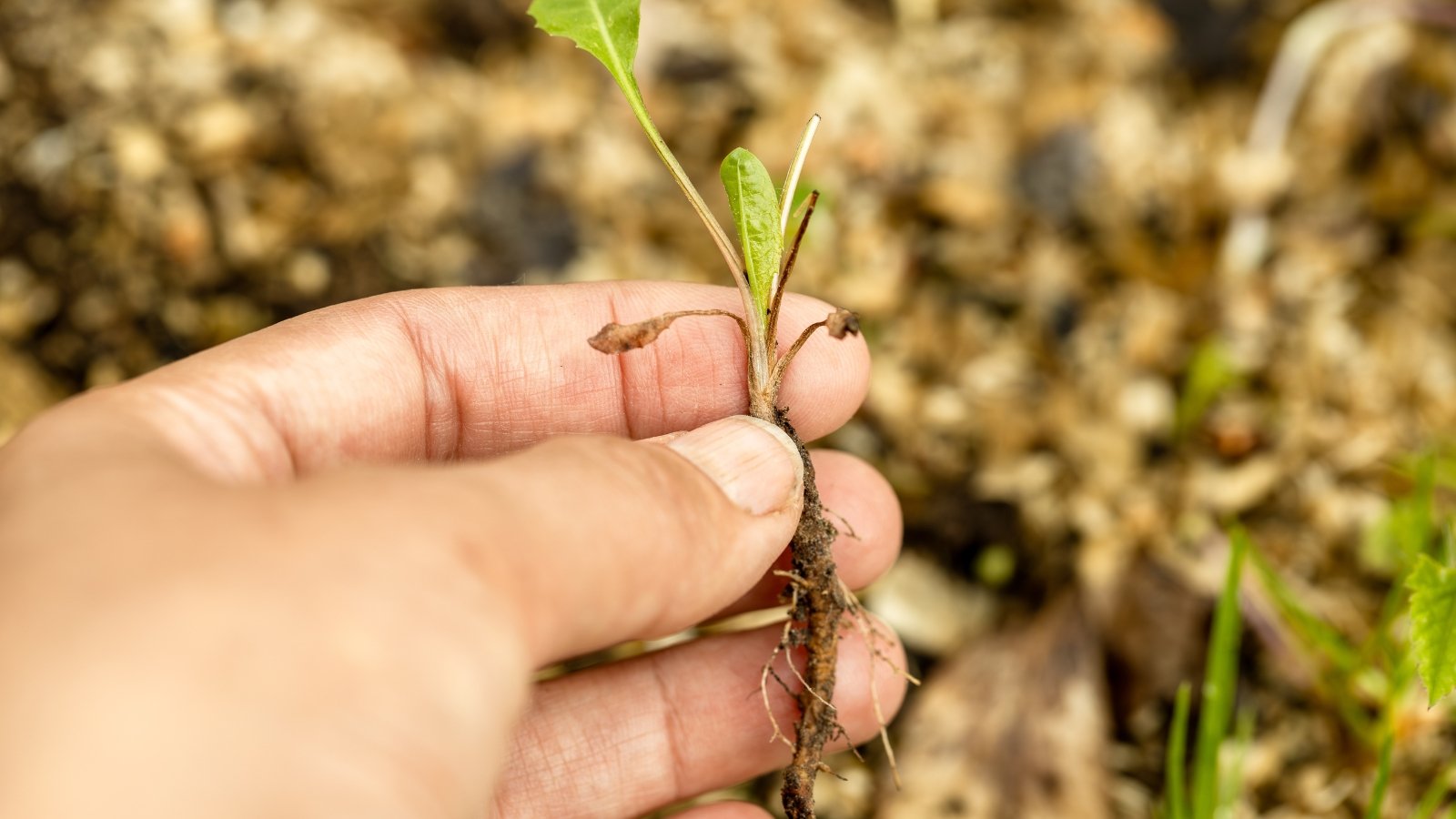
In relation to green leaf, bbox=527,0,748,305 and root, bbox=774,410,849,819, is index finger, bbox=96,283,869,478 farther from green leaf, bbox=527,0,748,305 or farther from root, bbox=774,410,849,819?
green leaf, bbox=527,0,748,305

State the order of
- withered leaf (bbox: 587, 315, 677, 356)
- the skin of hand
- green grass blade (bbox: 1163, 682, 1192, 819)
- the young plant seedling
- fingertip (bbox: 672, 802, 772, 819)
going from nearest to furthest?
the skin of hand < withered leaf (bbox: 587, 315, 677, 356) < the young plant seedling < green grass blade (bbox: 1163, 682, 1192, 819) < fingertip (bbox: 672, 802, 772, 819)

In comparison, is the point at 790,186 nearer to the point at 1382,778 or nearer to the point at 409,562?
the point at 409,562

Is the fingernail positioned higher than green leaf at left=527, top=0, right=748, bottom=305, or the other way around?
green leaf at left=527, top=0, right=748, bottom=305

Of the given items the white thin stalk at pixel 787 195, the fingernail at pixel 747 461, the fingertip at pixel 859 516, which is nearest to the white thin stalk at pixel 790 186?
the white thin stalk at pixel 787 195

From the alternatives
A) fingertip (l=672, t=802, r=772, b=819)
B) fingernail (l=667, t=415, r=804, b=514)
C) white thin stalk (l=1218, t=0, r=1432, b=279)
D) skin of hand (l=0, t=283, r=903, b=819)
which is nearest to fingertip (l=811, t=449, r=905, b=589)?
skin of hand (l=0, t=283, r=903, b=819)

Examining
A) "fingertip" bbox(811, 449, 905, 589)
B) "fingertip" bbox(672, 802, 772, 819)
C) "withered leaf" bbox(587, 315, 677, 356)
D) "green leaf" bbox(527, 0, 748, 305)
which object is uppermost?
"green leaf" bbox(527, 0, 748, 305)

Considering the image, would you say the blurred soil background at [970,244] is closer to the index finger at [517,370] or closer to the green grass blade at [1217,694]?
the green grass blade at [1217,694]
